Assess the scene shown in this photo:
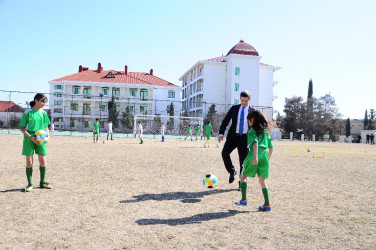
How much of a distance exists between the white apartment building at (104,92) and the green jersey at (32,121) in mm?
39428

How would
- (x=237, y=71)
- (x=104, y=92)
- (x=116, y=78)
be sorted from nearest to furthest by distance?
(x=237, y=71)
(x=104, y=92)
(x=116, y=78)

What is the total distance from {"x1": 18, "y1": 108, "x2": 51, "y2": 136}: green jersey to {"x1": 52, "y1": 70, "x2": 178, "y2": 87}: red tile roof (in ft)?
155

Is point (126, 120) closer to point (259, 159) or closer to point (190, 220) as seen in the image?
point (259, 159)

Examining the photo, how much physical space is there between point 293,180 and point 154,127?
3264 centimetres

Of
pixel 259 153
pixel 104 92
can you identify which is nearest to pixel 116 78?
pixel 104 92

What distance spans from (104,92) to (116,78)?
12.7 feet

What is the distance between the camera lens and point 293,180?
23.9 feet

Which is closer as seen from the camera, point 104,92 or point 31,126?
point 31,126

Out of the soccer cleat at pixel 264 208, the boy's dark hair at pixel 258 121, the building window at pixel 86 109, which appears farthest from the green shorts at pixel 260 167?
the building window at pixel 86 109

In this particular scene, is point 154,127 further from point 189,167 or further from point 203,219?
point 203,219

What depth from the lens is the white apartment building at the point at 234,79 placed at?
50.0m

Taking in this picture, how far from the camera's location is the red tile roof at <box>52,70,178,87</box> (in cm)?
5184

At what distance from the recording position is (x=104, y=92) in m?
50.9

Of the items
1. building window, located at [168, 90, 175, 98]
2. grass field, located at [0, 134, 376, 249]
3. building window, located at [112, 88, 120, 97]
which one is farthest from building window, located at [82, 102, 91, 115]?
grass field, located at [0, 134, 376, 249]
